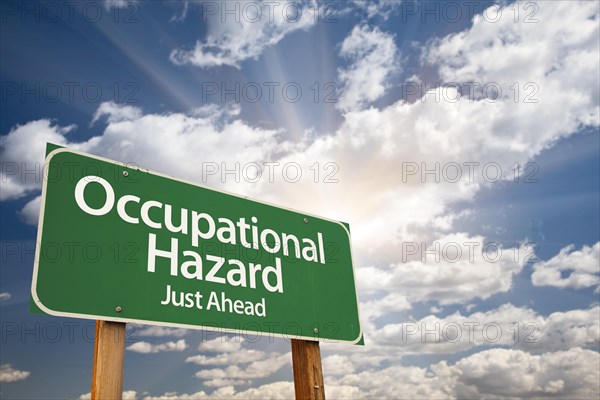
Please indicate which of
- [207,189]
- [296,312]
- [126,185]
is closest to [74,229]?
[126,185]

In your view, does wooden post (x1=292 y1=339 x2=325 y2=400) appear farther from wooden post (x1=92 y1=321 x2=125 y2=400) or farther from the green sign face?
wooden post (x1=92 y1=321 x2=125 y2=400)

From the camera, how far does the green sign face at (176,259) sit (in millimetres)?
3279

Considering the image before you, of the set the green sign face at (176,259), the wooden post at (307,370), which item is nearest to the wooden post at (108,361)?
the green sign face at (176,259)

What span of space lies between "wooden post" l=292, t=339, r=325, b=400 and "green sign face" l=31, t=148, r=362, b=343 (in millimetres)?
139

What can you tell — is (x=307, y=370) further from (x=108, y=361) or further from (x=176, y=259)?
(x=108, y=361)

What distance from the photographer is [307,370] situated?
432cm

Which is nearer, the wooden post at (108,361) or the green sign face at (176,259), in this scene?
the wooden post at (108,361)

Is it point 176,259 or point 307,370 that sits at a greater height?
point 176,259

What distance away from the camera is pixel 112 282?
3375 mm

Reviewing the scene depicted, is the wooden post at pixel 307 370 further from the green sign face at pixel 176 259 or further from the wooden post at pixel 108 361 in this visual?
the wooden post at pixel 108 361

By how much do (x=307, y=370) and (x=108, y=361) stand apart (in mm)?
1784

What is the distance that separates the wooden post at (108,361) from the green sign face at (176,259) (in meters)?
0.11

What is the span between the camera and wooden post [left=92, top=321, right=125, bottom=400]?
3.06m

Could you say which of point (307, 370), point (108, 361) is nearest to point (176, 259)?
point (108, 361)
